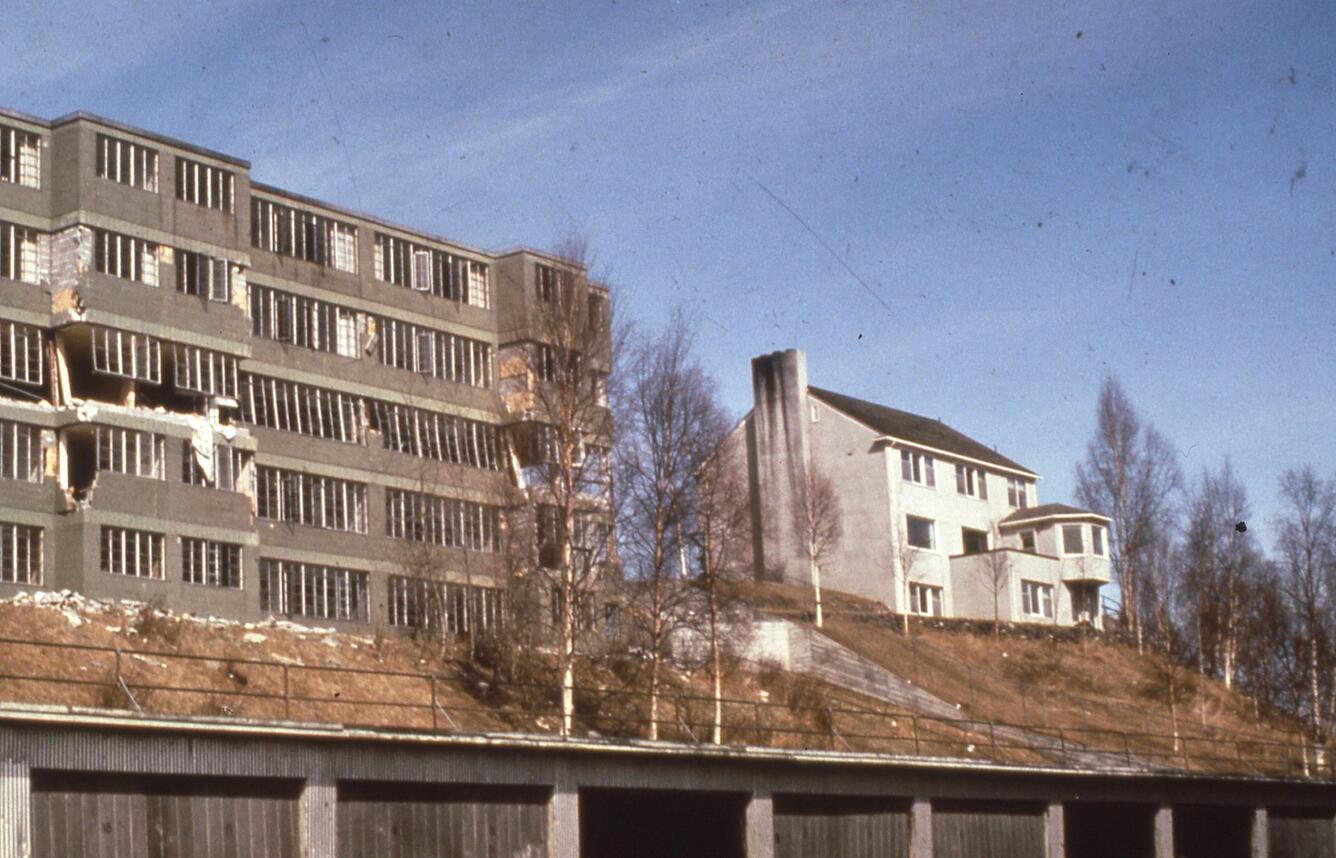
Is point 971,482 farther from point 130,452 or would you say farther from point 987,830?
point 987,830

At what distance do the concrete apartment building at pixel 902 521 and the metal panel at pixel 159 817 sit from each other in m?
58.1

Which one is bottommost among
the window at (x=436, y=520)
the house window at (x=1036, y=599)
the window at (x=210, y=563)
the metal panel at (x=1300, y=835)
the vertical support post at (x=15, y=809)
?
the metal panel at (x=1300, y=835)

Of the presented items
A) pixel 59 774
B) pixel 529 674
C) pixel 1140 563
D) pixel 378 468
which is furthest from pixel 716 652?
pixel 1140 563

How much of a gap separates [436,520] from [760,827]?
29.0m

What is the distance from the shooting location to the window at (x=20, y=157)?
5553 centimetres

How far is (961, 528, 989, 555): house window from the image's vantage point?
9425 cm

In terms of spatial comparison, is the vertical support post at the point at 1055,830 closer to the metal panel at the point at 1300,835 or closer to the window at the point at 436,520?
the metal panel at the point at 1300,835

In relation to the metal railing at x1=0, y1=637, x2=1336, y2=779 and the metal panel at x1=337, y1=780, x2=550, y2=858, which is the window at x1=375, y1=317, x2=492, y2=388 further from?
the metal panel at x1=337, y1=780, x2=550, y2=858

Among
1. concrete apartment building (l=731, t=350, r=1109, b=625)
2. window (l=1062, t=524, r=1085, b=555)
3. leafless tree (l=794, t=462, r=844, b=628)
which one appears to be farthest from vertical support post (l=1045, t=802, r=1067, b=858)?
window (l=1062, t=524, r=1085, b=555)

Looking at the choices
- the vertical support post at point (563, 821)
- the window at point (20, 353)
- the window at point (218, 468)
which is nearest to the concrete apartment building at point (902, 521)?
the window at point (218, 468)

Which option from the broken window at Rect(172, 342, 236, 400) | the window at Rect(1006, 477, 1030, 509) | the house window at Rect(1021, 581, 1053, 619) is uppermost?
the broken window at Rect(172, 342, 236, 400)

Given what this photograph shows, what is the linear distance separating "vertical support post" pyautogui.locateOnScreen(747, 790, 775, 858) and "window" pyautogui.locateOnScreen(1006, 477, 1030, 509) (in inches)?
2459

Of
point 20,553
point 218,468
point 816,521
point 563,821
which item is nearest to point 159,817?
point 563,821

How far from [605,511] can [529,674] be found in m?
6.07
